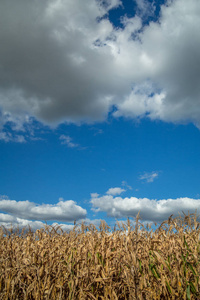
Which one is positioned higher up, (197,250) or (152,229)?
(152,229)

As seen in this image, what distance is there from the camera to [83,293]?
4.32 metres

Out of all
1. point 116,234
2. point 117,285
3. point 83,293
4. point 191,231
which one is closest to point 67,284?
point 83,293

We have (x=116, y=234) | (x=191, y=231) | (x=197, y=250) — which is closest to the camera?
(x=197, y=250)

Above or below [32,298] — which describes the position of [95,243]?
above

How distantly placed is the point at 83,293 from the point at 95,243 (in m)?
1.88

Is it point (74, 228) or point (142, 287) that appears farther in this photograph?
point (74, 228)

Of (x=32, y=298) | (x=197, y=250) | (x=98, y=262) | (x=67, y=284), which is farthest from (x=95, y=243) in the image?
(x=197, y=250)

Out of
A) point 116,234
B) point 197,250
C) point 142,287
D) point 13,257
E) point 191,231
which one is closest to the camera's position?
point 142,287

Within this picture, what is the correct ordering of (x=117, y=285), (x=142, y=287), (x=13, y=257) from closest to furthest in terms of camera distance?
1. (x=142, y=287)
2. (x=117, y=285)
3. (x=13, y=257)

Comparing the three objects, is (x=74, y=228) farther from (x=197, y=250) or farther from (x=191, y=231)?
(x=197, y=250)

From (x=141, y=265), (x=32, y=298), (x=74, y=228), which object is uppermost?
(x=74, y=228)

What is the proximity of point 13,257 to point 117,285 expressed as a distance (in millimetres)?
2639

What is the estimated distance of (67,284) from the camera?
190 inches

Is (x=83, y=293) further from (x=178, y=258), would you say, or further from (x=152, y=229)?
(x=152, y=229)
